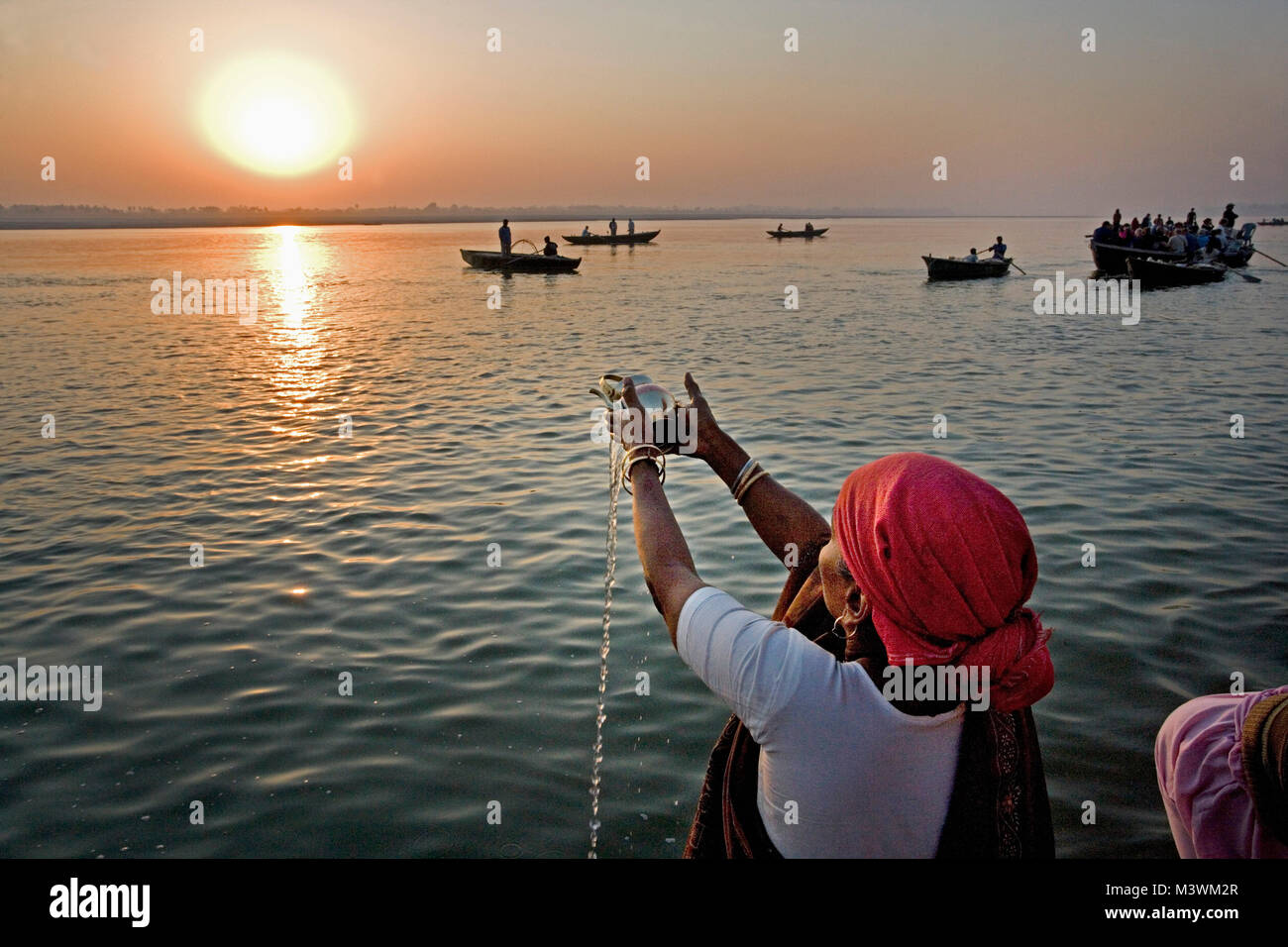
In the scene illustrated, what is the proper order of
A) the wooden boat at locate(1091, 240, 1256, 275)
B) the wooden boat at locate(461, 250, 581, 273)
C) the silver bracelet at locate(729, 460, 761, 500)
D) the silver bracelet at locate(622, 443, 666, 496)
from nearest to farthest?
the silver bracelet at locate(622, 443, 666, 496)
the silver bracelet at locate(729, 460, 761, 500)
the wooden boat at locate(1091, 240, 1256, 275)
the wooden boat at locate(461, 250, 581, 273)

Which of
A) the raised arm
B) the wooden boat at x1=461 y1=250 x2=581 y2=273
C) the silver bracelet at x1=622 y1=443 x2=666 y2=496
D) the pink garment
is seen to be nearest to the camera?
the pink garment

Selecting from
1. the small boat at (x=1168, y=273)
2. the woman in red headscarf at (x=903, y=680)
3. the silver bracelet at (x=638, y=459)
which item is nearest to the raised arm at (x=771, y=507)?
the silver bracelet at (x=638, y=459)

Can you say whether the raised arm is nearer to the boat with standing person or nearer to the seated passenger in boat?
the seated passenger in boat

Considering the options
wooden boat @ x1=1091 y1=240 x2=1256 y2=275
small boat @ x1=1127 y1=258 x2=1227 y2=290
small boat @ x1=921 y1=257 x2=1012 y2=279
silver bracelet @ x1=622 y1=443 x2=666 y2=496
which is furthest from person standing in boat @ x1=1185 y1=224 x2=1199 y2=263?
silver bracelet @ x1=622 y1=443 x2=666 y2=496

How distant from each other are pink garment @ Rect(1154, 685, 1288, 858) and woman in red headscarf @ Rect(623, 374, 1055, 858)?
0.26 m

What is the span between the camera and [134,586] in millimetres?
6543

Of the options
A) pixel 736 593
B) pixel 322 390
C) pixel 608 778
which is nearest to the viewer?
pixel 608 778

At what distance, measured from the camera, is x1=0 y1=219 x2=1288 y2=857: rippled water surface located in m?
4.34

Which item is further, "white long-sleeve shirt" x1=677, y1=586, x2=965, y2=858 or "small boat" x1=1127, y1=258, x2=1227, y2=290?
"small boat" x1=1127, y1=258, x2=1227, y2=290

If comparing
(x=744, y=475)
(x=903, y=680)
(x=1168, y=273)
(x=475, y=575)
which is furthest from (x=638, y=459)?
(x=1168, y=273)

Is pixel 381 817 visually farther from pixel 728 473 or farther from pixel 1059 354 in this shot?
pixel 1059 354

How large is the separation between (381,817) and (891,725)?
10.3 ft

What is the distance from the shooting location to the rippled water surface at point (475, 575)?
434 cm
